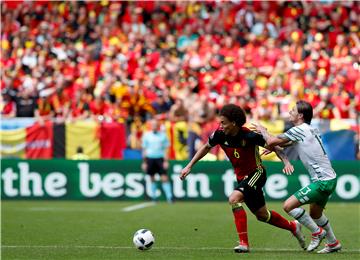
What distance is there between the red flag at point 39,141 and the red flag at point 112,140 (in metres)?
1.38

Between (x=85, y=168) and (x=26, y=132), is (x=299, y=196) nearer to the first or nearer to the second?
(x=85, y=168)

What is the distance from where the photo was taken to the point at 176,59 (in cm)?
2720

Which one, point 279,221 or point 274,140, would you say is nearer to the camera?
point 274,140

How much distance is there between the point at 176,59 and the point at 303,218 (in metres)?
16.0

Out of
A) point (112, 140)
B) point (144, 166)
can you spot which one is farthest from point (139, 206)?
point (112, 140)

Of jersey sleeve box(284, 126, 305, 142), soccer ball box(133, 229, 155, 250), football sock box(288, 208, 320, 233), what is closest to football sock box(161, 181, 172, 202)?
soccer ball box(133, 229, 155, 250)

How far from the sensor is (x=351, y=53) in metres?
25.9

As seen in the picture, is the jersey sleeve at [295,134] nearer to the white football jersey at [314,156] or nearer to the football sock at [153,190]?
the white football jersey at [314,156]

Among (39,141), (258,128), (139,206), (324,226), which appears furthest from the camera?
(39,141)

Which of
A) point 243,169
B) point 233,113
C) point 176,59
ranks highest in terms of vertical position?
point 176,59

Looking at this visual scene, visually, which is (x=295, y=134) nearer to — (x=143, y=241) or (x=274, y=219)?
(x=274, y=219)

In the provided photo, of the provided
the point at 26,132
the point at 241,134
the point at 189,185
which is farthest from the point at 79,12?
the point at 241,134

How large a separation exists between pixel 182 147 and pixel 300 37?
605 cm

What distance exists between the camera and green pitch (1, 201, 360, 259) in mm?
11453
